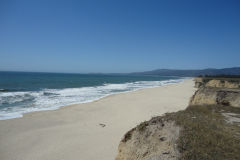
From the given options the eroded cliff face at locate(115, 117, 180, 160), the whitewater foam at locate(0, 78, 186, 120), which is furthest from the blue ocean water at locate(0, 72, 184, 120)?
the eroded cliff face at locate(115, 117, 180, 160)

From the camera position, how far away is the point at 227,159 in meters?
2.16

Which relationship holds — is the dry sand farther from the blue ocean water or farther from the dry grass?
the dry grass

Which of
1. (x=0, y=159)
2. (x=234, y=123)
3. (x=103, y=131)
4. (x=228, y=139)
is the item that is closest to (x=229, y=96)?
(x=234, y=123)

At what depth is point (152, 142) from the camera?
3045 millimetres

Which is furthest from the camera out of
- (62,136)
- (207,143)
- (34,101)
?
(34,101)

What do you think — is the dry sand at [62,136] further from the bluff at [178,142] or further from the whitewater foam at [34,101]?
the bluff at [178,142]

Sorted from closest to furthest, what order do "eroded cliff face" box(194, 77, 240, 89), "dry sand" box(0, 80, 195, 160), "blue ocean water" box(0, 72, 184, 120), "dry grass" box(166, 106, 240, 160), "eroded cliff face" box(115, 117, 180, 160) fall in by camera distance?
"dry grass" box(166, 106, 240, 160) < "eroded cliff face" box(115, 117, 180, 160) < "dry sand" box(0, 80, 195, 160) < "blue ocean water" box(0, 72, 184, 120) < "eroded cliff face" box(194, 77, 240, 89)

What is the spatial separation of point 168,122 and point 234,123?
7.74 feet

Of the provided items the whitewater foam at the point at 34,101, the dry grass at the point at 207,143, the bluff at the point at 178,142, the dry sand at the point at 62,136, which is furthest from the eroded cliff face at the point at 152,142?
the whitewater foam at the point at 34,101

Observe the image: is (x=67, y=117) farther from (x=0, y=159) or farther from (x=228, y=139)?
(x=228, y=139)

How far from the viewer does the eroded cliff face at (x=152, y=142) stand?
2.58m

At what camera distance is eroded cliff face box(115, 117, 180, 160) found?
2.58 metres

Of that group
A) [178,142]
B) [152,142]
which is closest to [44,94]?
[152,142]

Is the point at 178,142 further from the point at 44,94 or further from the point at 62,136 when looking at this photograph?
the point at 44,94
